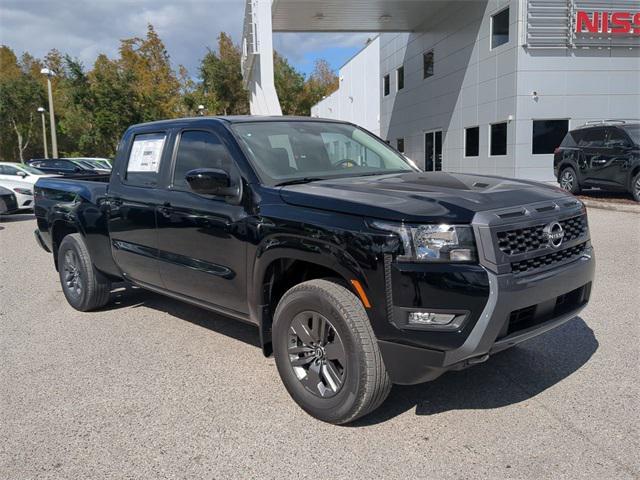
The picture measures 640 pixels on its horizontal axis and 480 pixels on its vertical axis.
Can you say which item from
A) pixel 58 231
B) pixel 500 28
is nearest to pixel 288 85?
pixel 500 28

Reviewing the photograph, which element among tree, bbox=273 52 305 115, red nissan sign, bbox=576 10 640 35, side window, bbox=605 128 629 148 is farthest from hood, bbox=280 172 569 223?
tree, bbox=273 52 305 115

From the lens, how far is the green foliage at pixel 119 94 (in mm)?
33844

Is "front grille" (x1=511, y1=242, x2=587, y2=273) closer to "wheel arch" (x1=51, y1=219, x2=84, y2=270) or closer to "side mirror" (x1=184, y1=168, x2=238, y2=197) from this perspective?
"side mirror" (x1=184, y1=168, x2=238, y2=197)

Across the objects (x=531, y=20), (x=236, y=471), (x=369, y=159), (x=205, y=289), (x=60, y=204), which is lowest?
(x=236, y=471)

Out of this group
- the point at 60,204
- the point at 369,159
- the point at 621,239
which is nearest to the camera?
the point at 369,159

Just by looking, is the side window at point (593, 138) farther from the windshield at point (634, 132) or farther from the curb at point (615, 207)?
the curb at point (615, 207)

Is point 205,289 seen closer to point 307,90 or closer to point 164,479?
point 164,479

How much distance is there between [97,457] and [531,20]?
19266 millimetres

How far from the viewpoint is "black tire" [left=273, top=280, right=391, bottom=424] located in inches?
122

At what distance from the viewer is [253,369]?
169 inches

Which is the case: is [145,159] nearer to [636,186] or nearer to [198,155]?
[198,155]

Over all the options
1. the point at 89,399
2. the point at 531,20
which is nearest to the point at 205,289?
the point at 89,399

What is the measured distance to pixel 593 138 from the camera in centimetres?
1390

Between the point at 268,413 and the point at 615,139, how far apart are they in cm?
1262
